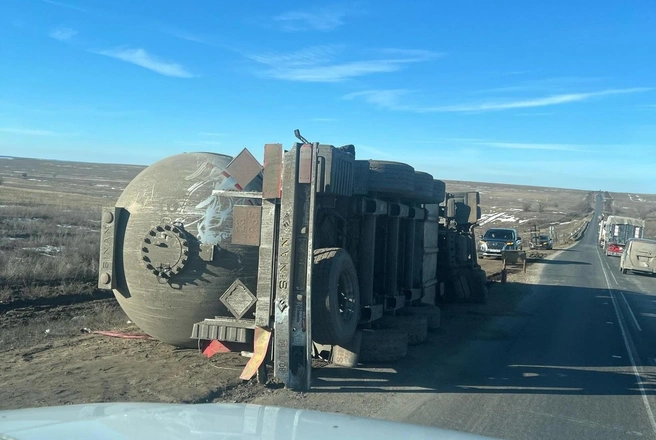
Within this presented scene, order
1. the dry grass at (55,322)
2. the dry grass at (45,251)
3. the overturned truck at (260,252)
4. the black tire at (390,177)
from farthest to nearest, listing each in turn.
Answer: the dry grass at (45,251) < the dry grass at (55,322) < the black tire at (390,177) < the overturned truck at (260,252)

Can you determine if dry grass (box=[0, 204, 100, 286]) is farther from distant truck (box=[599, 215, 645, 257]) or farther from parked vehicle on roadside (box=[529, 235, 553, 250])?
distant truck (box=[599, 215, 645, 257])

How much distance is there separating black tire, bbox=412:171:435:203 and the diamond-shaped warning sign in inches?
120

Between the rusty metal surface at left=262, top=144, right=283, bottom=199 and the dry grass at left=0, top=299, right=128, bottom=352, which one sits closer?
the rusty metal surface at left=262, top=144, right=283, bottom=199

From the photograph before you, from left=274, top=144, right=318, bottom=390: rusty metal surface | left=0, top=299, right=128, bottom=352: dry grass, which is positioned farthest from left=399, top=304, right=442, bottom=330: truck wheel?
left=0, top=299, right=128, bottom=352: dry grass

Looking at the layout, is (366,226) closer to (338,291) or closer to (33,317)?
(338,291)

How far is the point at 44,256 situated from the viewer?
45.5 feet

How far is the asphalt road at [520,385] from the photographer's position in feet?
18.4

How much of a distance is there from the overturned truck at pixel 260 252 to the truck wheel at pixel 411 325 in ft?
1.27

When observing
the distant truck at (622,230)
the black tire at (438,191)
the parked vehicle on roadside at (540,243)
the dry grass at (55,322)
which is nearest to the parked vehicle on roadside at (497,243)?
the parked vehicle on roadside at (540,243)

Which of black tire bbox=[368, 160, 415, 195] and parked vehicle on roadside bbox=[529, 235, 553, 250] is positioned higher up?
black tire bbox=[368, 160, 415, 195]

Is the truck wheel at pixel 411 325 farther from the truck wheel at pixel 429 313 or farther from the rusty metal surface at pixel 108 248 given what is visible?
the rusty metal surface at pixel 108 248

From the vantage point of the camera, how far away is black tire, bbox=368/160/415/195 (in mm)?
7867

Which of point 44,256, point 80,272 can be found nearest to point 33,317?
point 80,272

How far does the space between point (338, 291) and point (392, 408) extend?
1738 mm
